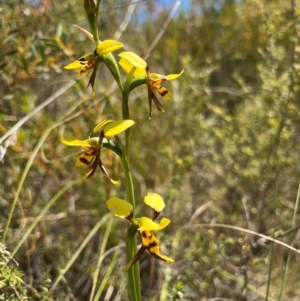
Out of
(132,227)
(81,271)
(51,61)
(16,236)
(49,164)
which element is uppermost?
(51,61)

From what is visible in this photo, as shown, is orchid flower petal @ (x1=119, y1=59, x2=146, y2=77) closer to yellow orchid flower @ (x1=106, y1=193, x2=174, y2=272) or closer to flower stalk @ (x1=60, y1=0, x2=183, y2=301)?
flower stalk @ (x1=60, y1=0, x2=183, y2=301)

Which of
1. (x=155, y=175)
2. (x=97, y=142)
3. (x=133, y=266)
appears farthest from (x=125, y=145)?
(x=155, y=175)

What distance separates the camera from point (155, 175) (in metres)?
1.55

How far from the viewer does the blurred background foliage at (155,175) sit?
3.87ft

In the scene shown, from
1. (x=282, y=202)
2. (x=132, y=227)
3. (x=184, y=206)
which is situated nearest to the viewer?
(x=132, y=227)

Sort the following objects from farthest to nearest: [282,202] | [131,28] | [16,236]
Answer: [131,28]
[282,202]
[16,236]

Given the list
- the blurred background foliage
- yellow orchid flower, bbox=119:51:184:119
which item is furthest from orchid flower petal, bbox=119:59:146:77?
the blurred background foliage

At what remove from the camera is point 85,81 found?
1.46 meters

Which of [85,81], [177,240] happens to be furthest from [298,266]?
[85,81]

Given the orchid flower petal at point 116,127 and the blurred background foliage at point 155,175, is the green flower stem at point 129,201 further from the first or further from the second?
the blurred background foliage at point 155,175

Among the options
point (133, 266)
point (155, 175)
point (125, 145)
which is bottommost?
point (155, 175)

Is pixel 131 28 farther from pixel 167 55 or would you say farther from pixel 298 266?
pixel 298 266

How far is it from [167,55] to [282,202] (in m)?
1.04

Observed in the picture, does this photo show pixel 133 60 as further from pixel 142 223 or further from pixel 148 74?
pixel 142 223
